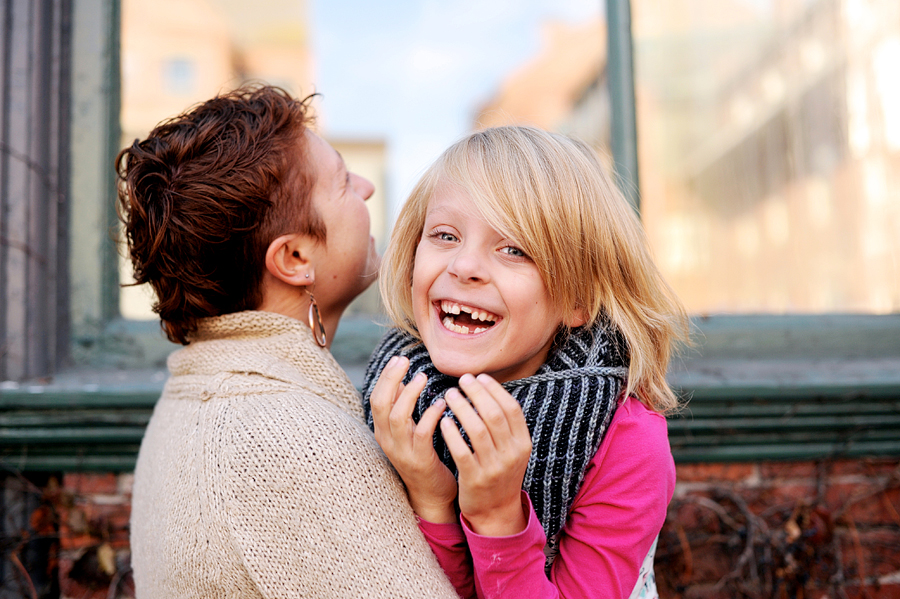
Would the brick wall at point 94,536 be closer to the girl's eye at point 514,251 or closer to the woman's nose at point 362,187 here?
the woman's nose at point 362,187

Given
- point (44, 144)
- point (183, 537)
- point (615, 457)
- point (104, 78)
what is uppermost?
point (104, 78)

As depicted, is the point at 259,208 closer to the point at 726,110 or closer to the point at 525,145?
the point at 525,145

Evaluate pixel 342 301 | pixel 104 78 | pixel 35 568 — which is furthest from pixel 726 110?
pixel 35 568

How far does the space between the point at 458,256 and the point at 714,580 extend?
1662 millimetres

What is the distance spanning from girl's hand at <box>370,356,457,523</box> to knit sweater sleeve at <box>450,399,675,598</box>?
93mm

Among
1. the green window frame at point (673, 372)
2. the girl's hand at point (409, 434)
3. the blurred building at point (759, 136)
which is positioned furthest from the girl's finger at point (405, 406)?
the blurred building at point (759, 136)

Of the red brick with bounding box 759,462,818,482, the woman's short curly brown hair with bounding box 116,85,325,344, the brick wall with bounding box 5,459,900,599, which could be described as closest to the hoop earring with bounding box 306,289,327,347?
the woman's short curly brown hair with bounding box 116,85,325,344

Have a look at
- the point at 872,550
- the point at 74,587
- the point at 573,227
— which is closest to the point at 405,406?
the point at 573,227

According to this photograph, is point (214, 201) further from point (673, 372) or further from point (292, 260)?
point (673, 372)

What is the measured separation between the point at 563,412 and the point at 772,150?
8.53 ft

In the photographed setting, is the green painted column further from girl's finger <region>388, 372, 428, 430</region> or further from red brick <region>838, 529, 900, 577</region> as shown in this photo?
girl's finger <region>388, 372, 428, 430</region>

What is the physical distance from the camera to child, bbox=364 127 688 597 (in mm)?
993

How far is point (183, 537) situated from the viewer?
1.07m

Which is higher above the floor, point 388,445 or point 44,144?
point 44,144
